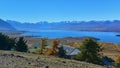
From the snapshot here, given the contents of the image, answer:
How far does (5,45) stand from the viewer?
64562 millimetres

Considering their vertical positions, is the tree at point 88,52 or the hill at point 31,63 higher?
the hill at point 31,63

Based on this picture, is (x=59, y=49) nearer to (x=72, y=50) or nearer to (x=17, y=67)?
(x=72, y=50)

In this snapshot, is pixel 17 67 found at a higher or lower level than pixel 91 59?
→ higher

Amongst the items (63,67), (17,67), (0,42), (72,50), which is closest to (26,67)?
(17,67)

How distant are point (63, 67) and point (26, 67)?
133 inches

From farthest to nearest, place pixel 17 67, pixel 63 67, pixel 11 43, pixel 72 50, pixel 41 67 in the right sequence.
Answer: pixel 72 50 → pixel 11 43 → pixel 63 67 → pixel 41 67 → pixel 17 67

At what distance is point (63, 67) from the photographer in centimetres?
2130

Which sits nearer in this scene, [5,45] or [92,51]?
[92,51]

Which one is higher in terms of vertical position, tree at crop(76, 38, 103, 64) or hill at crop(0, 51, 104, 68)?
hill at crop(0, 51, 104, 68)

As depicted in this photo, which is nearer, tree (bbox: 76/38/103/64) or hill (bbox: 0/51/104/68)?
hill (bbox: 0/51/104/68)

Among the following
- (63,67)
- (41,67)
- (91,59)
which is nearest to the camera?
(41,67)

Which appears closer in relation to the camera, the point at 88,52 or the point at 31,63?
the point at 31,63

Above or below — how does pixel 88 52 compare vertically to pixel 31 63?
below

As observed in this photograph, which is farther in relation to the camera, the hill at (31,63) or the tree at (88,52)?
the tree at (88,52)
